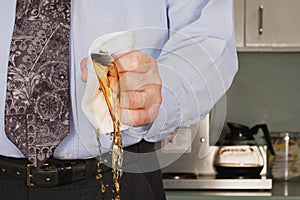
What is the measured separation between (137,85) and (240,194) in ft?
6.11

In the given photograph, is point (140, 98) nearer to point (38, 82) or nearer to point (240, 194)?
point (38, 82)

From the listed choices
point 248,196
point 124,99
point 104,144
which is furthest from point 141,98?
point 248,196

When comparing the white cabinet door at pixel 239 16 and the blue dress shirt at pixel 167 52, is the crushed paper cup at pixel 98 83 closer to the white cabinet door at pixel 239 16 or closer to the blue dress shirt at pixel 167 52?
the blue dress shirt at pixel 167 52

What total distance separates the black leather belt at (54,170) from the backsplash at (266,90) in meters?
1.87

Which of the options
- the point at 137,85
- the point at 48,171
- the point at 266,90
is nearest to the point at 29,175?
the point at 48,171

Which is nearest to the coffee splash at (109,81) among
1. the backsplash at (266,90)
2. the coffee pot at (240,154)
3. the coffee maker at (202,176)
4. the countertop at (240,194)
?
the coffee maker at (202,176)

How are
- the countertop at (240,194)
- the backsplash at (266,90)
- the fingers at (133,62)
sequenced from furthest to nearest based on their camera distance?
the backsplash at (266,90) < the countertop at (240,194) < the fingers at (133,62)

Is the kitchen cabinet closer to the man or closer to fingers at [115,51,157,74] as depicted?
the man

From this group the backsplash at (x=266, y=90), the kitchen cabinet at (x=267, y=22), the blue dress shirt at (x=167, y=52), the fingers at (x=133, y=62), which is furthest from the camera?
the backsplash at (x=266, y=90)

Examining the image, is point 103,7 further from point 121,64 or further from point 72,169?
point 121,64

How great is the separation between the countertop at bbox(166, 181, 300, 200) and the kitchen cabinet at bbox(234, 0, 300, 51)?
572mm

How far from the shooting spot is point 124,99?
30.3 inches

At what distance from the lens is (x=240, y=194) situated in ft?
8.41

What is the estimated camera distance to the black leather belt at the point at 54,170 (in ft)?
3.67
